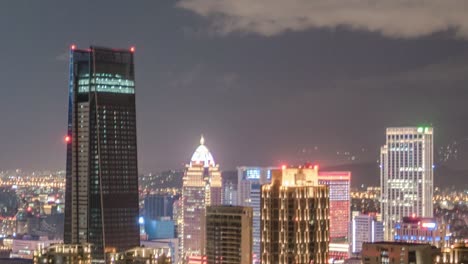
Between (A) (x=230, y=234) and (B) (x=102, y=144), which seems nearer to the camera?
(A) (x=230, y=234)

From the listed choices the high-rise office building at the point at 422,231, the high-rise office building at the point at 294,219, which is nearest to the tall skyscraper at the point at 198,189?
the high-rise office building at the point at 422,231

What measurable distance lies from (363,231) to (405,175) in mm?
3838

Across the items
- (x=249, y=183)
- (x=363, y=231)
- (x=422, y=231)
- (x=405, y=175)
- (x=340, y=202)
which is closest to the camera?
(x=422, y=231)

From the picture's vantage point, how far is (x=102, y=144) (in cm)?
3391

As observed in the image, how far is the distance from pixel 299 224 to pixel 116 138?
17.2 m

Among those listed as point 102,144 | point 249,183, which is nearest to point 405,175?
point 249,183

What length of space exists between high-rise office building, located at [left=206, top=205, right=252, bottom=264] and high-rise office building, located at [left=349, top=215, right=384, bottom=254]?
37.7ft

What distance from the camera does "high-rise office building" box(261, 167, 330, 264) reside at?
17.8m

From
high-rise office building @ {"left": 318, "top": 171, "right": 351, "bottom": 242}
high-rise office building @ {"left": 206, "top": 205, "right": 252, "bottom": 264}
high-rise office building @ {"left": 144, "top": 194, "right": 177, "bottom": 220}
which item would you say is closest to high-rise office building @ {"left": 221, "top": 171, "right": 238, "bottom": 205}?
high-rise office building @ {"left": 144, "top": 194, "right": 177, "bottom": 220}

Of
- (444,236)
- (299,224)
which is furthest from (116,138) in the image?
(299,224)

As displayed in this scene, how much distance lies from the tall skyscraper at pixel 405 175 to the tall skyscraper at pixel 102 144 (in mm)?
11394

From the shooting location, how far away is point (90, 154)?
1326 inches

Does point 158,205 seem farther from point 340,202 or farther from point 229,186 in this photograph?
point 340,202

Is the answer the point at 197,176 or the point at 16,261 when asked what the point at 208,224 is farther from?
the point at 197,176
